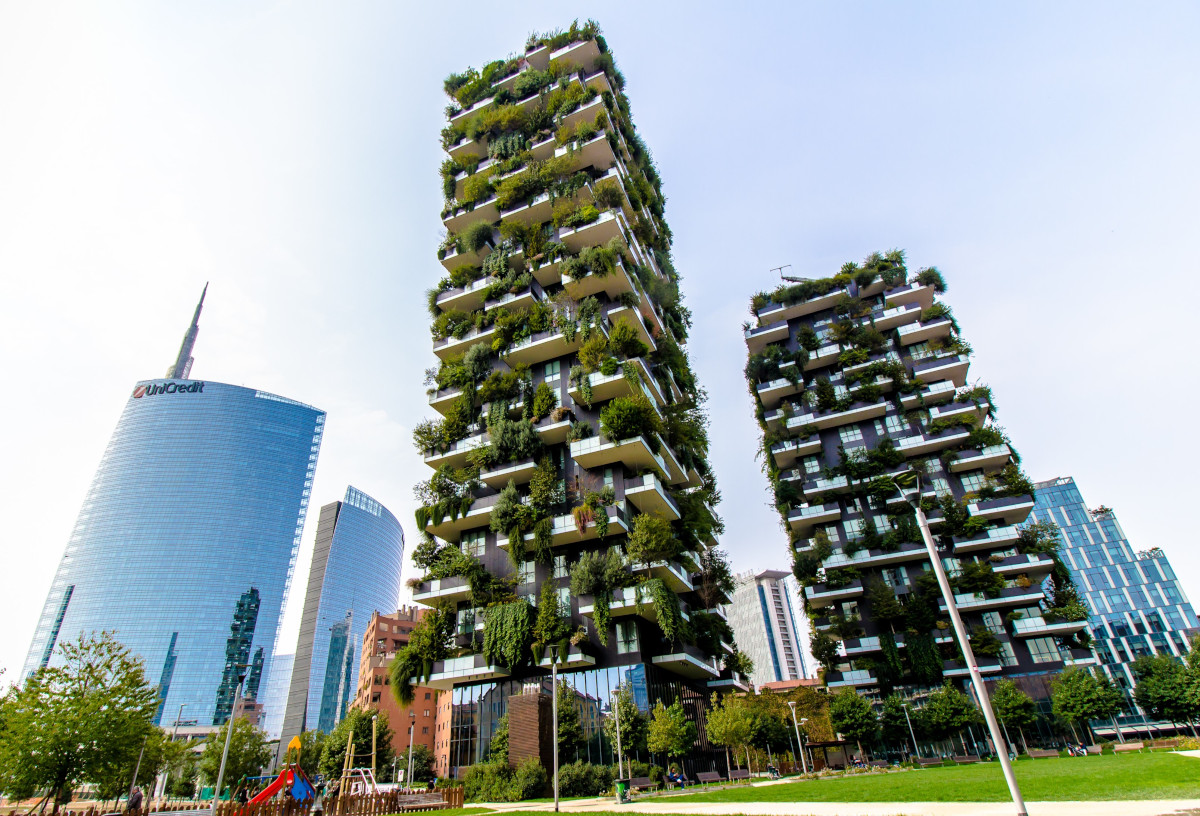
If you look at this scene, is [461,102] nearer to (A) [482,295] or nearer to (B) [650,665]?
(A) [482,295]

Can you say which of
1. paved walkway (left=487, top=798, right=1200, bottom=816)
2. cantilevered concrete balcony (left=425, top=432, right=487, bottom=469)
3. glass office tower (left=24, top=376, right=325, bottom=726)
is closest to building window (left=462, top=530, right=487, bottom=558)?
cantilevered concrete balcony (left=425, top=432, right=487, bottom=469)

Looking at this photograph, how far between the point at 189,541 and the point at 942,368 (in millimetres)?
143487

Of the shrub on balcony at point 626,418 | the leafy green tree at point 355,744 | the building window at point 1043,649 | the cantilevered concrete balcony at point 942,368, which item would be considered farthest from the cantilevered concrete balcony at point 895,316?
the leafy green tree at point 355,744

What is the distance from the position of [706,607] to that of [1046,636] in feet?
91.9

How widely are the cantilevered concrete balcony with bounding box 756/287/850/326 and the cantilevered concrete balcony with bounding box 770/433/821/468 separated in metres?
14.5

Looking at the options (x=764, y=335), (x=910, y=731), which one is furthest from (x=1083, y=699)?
(x=764, y=335)

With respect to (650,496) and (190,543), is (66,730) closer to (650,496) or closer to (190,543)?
(650,496)

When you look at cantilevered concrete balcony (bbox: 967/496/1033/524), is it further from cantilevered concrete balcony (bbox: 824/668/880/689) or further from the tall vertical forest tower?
the tall vertical forest tower

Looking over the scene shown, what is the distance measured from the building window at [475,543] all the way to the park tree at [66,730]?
18944 mm

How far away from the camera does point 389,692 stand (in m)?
101

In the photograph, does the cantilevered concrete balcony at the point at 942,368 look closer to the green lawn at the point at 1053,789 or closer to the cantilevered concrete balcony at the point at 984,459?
the cantilevered concrete balcony at the point at 984,459

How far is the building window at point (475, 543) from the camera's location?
4156cm

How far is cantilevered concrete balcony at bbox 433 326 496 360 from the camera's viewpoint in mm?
46406

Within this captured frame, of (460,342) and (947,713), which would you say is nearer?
(947,713)
